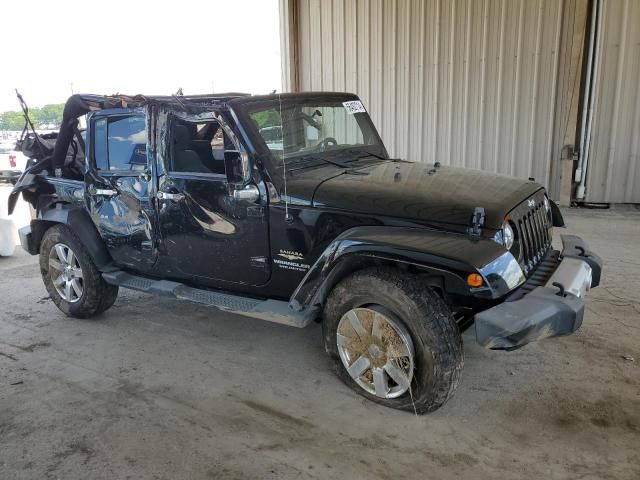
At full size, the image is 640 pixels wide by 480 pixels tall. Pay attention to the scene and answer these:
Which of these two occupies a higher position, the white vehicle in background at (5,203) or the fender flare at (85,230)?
the fender flare at (85,230)

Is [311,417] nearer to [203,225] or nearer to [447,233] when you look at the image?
[447,233]

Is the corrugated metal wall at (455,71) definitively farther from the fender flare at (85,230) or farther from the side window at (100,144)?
the fender flare at (85,230)

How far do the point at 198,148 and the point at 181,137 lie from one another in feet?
0.52

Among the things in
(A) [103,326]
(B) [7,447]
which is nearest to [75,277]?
(A) [103,326]

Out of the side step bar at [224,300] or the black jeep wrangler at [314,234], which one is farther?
the side step bar at [224,300]

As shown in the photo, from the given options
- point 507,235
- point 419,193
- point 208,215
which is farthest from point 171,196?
point 507,235

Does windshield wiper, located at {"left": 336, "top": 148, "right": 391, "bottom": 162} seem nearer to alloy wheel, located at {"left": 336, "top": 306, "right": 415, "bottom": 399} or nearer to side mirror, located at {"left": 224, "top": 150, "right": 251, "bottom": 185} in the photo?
side mirror, located at {"left": 224, "top": 150, "right": 251, "bottom": 185}

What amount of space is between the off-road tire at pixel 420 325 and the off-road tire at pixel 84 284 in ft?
8.29

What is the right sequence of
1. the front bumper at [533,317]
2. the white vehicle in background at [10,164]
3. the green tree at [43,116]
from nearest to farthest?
the front bumper at [533,317]
the green tree at [43,116]
the white vehicle in background at [10,164]

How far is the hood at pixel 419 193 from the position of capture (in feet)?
9.78

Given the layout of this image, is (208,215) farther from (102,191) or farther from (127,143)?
(102,191)

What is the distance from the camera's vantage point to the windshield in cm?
361

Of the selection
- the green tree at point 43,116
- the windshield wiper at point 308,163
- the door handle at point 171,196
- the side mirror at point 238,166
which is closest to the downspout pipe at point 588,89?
the windshield wiper at point 308,163

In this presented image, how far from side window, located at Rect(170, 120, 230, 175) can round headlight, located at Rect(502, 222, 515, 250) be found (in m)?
1.87
